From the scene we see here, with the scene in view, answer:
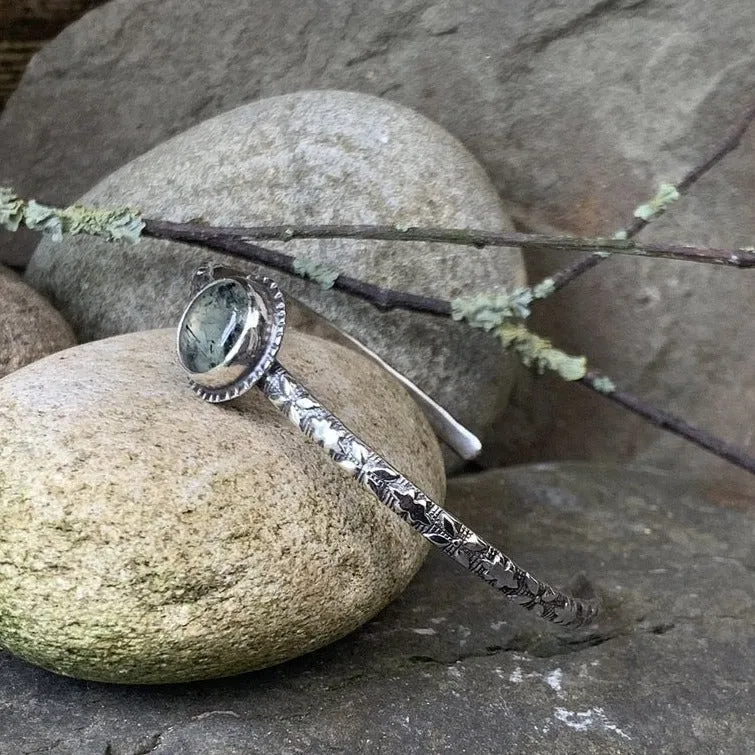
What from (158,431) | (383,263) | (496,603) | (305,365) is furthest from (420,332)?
(158,431)

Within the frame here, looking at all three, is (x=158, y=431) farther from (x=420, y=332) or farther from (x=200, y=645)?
(x=420, y=332)

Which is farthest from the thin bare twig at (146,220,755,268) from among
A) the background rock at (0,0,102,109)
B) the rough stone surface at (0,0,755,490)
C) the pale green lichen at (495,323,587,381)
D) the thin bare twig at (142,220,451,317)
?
the background rock at (0,0,102,109)

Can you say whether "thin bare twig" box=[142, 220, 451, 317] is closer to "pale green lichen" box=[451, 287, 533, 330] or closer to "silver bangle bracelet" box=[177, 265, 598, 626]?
"pale green lichen" box=[451, 287, 533, 330]

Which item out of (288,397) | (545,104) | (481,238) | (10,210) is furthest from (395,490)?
(545,104)

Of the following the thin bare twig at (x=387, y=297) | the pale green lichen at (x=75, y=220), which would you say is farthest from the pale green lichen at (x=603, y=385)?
the pale green lichen at (x=75, y=220)

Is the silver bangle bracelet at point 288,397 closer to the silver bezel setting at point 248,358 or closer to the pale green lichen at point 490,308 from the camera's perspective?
the silver bezel setting at point 248,358

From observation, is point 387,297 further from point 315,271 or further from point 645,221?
point 645,221

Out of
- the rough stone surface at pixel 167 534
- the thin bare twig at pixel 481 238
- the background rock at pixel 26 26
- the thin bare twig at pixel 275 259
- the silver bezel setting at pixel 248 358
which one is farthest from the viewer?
the background rock at pixel 26 26
